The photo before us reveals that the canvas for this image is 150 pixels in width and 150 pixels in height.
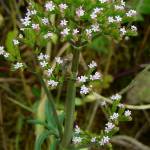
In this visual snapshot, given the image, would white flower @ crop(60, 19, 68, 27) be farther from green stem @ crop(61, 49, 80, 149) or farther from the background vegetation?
the background vegetation

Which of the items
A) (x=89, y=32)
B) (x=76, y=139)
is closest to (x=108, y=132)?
(x=76, y=139)

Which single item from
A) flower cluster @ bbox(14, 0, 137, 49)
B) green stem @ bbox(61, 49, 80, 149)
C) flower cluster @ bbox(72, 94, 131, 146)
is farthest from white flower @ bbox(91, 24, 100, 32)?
flower cluster @ bbox(72, 94, 131, 146)

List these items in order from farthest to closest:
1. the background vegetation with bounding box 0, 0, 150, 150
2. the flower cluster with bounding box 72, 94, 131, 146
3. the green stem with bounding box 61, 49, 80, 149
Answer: the background vegetation with bounding box 0, 0, 150, 150, the flower cluster with bounding box 72, 94, 131, 146, the green stem with bounding box 61, 49, 80, 149

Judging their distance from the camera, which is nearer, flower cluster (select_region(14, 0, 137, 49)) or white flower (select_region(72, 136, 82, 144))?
flower cluster (select_region(14, 0, 137, 49))

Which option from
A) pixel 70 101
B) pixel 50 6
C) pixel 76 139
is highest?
pixel 50 6

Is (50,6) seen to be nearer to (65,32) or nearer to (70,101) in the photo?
(65,32)

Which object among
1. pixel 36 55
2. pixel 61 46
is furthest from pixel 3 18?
pixel 36 55

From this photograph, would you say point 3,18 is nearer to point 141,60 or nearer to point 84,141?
point 141,60
